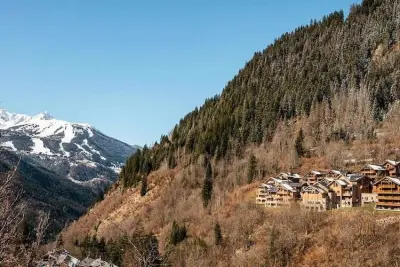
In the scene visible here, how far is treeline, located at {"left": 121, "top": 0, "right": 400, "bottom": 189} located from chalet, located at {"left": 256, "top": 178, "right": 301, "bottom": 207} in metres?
32.7

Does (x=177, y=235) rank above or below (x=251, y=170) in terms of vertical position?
below

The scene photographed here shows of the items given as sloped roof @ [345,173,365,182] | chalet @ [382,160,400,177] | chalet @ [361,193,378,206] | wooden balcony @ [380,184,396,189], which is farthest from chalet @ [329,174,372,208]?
wooden balcony @ [380,184,396,189]

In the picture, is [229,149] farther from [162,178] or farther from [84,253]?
[84,253]

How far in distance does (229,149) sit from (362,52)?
63402 mm

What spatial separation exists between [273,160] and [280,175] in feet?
54.1

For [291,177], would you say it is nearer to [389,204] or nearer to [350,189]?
[350,189]

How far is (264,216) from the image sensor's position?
9700 centimetres

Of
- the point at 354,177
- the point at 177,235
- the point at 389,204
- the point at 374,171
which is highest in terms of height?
the point at 374,171

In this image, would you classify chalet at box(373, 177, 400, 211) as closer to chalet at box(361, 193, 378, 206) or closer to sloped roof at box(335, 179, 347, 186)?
chalet at box(361, 193, 378, 206)

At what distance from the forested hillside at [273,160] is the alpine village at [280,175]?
394 mm

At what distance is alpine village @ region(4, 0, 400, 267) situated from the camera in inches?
3031

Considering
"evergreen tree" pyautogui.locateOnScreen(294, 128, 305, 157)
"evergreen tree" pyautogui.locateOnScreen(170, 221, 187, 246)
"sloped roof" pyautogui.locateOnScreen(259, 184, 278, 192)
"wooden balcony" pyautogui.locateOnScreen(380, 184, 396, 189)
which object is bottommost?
"evergreen tree" pyautogui.locateOnScreen(170, 221, 187, 246)

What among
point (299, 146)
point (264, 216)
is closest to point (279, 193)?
point (264, 216)

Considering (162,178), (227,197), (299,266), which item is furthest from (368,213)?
(162,178)
